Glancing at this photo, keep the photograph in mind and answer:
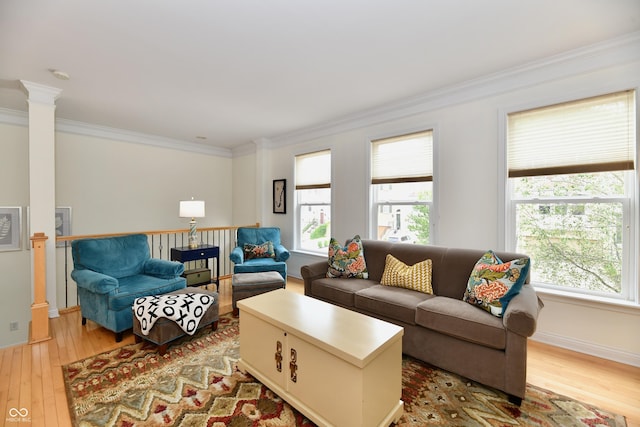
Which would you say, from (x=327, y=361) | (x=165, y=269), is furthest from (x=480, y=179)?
(x=165, y=269)

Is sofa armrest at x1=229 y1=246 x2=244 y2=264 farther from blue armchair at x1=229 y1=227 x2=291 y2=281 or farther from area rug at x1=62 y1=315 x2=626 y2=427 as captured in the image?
area rug at x1=62 y1=315 x2=626 y2=427

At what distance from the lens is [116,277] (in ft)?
10.5

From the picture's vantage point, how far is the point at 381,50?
94.5 inches

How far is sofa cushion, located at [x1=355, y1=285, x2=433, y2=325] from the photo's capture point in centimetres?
235

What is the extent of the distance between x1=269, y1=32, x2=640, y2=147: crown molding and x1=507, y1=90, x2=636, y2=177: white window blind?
0.89 feet

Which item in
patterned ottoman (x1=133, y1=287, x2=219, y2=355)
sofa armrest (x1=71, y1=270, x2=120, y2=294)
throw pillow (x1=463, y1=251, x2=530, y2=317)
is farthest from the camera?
sofa armrest (x1=71, y1=270, x2=120, y2=294)

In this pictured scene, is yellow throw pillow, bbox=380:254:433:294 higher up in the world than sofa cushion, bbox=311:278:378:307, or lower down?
higher up

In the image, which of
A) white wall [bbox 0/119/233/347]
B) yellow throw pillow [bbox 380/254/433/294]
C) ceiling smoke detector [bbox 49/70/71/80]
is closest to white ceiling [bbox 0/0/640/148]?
ceiling smoke detector [bbox 49/70/71/80]

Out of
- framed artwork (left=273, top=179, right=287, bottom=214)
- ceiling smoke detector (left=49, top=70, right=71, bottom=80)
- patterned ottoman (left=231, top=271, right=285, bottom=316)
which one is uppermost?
ceiling smoke detector (left=49, top=70, right=71, bottom=80)

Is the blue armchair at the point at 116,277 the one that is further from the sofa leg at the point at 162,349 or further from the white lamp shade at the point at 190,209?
the white lamp shade at the point at 190,209

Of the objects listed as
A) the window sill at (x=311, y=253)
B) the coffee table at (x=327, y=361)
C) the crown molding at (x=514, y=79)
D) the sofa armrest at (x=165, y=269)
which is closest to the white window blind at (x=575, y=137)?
the crown molding at (x=514, y=79)

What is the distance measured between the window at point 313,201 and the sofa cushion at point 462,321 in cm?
250

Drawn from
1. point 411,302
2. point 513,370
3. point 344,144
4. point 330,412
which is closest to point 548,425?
point 513,370

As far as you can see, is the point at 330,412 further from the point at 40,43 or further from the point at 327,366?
the point at 40,43
